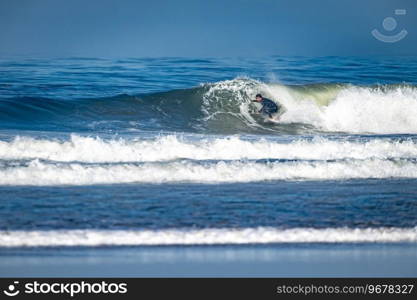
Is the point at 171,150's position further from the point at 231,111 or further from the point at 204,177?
the point at 231,111

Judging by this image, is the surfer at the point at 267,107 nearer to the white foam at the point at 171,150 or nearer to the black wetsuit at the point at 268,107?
the black wetsuit at the point at 268,107

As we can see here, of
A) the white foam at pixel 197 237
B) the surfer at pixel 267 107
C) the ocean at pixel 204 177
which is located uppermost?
the surfer at pixel 267 107

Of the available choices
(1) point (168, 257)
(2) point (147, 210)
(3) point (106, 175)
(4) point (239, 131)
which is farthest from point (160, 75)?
(1) point (168, 257)

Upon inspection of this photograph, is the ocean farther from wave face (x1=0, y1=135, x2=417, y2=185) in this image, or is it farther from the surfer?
the surfer

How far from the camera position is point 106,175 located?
1080 centimetres

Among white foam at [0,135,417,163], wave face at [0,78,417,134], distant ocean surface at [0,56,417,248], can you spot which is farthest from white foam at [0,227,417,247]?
wave face at [0,78,417,134]

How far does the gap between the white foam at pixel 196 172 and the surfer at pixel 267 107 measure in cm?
711

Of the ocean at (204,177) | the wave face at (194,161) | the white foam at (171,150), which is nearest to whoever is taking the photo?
the ocean at (204,177)

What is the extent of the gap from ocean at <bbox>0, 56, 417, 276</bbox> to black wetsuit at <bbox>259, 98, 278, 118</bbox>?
31 centimetres

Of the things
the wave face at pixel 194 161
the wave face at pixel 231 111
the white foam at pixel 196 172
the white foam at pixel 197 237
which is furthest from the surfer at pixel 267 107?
the white foam at pixel 197 237

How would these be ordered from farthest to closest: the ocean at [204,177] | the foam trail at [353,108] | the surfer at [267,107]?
the foam trail at [353,108] < the surfer at [267,107] < the ocean at [204,177]

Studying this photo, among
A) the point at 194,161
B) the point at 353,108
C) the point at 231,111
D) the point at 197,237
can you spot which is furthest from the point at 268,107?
the point at 197,237

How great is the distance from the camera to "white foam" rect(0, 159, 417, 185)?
10648 mm

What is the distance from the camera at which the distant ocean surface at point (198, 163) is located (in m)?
7.99
